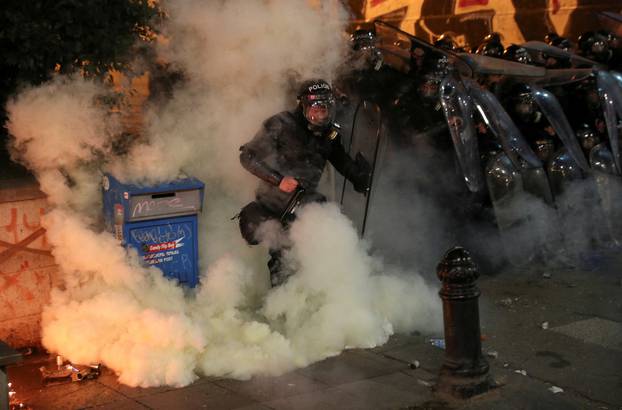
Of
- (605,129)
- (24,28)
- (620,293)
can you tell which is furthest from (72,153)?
(605,129)

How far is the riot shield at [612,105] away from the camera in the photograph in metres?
8.75

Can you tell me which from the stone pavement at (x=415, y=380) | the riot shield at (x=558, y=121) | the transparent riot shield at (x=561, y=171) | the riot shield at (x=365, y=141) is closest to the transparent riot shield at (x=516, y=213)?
the transparent riot shield at (x=561, y=171)

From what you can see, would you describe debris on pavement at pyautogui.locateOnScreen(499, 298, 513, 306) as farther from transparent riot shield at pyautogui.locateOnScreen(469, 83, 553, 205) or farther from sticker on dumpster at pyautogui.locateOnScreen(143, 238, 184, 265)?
sticker on dumpster at pyautogui.locateOnScreen(143, 238, 184, 265)

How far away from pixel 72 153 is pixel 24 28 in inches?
35.7

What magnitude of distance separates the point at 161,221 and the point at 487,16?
8589 millimetres

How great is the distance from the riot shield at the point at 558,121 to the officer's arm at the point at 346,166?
2.88 metres

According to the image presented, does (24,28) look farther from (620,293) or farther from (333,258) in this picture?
(620,293)

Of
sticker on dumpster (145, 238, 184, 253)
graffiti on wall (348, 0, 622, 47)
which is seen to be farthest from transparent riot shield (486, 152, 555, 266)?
graffiti on wall (348, 0, 622, 47)

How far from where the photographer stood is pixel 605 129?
8.80 meters

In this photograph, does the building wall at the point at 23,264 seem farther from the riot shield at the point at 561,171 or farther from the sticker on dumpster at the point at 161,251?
the riot shield at the point at 561,171

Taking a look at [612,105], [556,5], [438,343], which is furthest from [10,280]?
[556,5]

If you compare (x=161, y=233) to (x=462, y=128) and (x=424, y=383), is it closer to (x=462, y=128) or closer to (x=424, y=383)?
(x=424, y=383)

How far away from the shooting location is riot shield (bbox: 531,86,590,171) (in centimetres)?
847

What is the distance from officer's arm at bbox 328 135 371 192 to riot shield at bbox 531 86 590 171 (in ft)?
9.46
